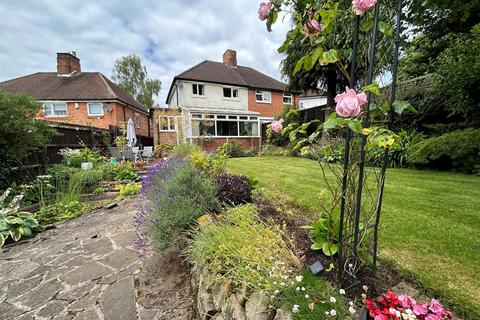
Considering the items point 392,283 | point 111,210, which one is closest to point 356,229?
point 392,283

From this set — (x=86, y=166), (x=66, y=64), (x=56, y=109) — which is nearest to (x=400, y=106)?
(x=86, y=166)

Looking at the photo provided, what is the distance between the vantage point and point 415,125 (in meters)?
7.14

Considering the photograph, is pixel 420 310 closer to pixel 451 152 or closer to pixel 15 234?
pixel 15 234

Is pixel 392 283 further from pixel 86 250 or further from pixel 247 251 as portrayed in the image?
pixel 86 250

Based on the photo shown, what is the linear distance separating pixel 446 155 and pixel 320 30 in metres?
6.18

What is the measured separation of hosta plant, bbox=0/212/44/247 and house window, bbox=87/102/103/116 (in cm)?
1425

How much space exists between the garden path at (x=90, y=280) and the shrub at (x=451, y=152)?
6.25 metres

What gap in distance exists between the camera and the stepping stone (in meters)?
1.83

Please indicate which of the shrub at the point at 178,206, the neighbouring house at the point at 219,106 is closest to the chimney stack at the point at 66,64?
the neighbouring house at the point at 219,106

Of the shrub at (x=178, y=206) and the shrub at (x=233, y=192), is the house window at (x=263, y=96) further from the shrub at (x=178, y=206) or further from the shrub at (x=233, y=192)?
the shrub at (x=178, y=206)

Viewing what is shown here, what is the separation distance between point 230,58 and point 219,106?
5.53 meters

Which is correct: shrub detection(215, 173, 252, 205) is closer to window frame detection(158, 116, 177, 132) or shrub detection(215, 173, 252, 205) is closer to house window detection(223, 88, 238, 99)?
window frame detection(158, 116, 177, 132)

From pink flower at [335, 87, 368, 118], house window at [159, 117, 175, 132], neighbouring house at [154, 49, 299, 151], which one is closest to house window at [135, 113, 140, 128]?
neighbouring house at [154, 49, 299, 151]

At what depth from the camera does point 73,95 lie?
15.8 meters
